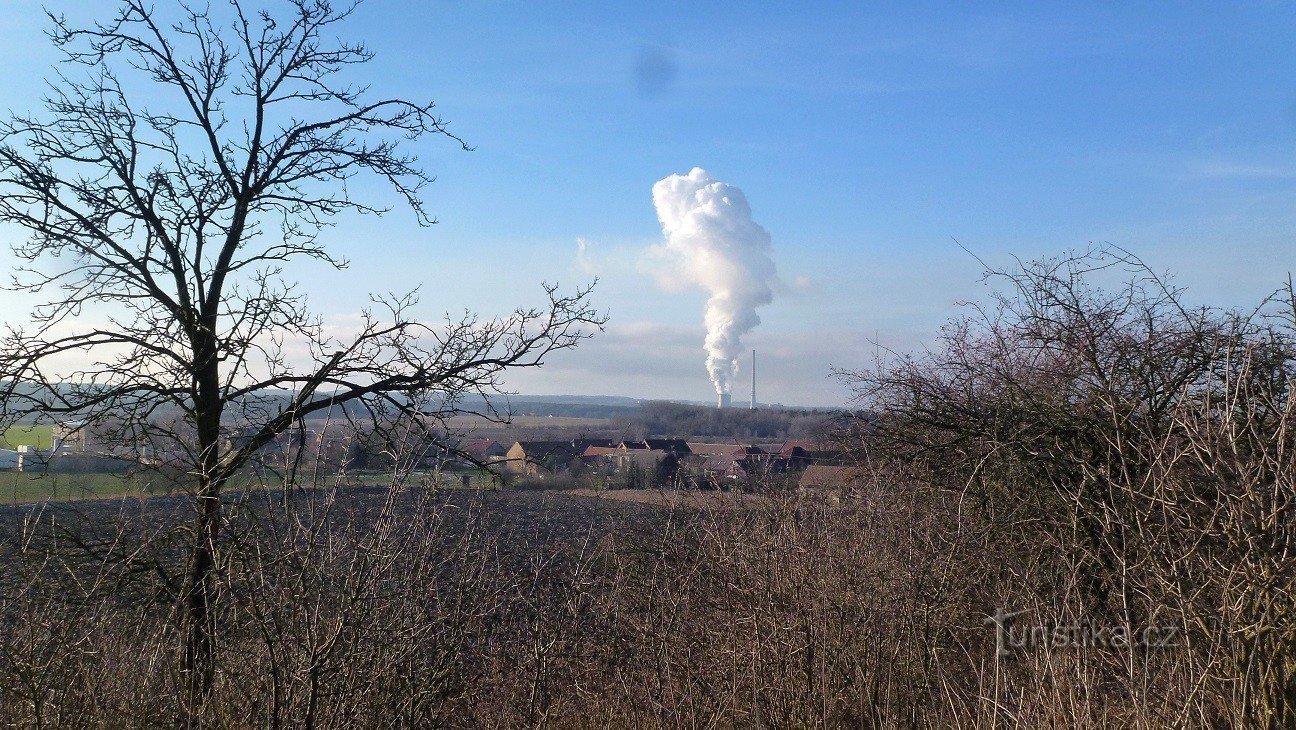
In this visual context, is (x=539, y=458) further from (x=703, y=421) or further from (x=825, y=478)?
(x=703, y=421)

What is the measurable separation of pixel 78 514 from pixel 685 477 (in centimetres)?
539

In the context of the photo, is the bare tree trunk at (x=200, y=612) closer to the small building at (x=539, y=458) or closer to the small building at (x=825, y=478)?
the small building at (x=539, y=458)

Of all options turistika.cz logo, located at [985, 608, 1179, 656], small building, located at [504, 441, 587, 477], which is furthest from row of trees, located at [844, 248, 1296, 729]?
small building, located at [504, 441, 587, 477]

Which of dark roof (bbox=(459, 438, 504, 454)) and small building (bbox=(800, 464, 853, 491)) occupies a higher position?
dark roof (bbox=(459, 438, 504, 454))

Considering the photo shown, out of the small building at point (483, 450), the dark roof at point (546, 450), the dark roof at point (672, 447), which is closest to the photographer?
the small building at point (483, 450)

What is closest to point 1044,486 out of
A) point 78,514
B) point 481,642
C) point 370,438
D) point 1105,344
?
point 1105,344

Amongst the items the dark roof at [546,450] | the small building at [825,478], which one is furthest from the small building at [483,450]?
the small building at [825,478]

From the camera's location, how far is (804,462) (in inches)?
407

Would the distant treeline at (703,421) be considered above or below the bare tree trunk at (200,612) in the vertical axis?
above

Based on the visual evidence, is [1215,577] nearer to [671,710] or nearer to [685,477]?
[671,710]

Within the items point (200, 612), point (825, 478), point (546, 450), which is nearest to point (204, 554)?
point (200, 612)

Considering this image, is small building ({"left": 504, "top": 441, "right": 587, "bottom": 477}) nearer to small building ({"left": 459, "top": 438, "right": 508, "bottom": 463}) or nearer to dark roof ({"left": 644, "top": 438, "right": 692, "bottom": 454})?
small building ({"left": 459, "top": 438, "right": 508, "bottom": 463})

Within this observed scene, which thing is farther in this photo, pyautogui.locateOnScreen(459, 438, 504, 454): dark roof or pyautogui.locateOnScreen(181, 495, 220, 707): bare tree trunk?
pyautogui.locateOnScreen(459, 438, 504, 454): dark roof

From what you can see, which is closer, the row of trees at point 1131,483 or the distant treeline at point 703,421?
the row of trees at point 1131,483
